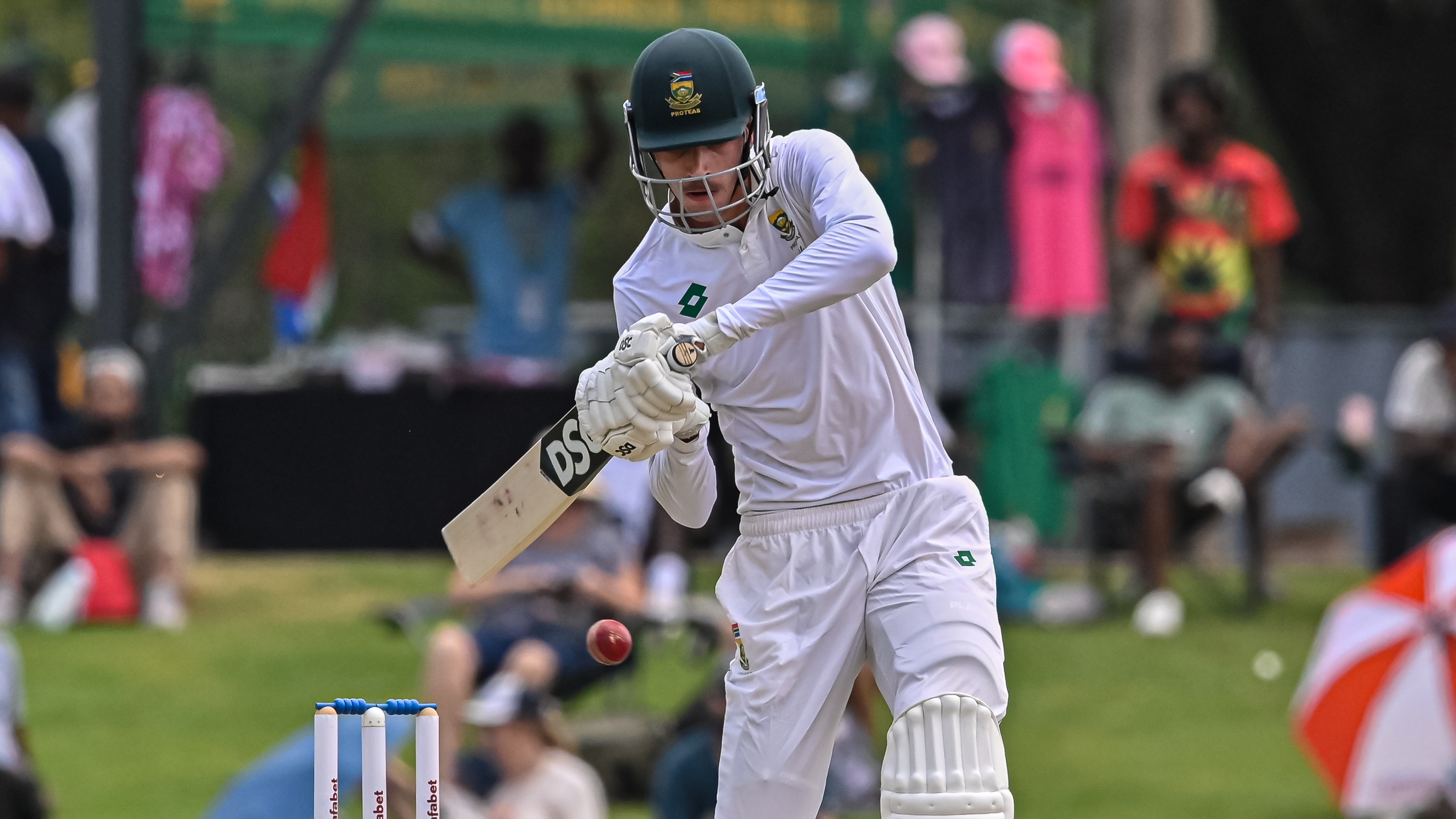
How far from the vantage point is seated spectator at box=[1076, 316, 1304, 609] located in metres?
11.0

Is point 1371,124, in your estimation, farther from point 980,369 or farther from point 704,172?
point 704,172

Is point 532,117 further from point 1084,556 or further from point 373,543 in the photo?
point 1084,556

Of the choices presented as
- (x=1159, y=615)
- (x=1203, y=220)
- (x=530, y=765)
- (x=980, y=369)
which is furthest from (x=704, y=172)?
(x=980, y=369)

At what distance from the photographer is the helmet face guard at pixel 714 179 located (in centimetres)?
421

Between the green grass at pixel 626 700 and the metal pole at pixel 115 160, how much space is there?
1.67 m

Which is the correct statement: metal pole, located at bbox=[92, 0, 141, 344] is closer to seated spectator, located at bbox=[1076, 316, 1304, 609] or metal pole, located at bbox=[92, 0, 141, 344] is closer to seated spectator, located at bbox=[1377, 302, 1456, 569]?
seated spectator, located at bbox=[1076, 316, 1304, 609]

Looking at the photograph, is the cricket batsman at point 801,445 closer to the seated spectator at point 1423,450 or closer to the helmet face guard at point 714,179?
the helmet face guard at point 714,179

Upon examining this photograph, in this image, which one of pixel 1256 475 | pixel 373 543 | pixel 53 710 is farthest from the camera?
pixel 373 543

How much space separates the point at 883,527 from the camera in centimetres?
429

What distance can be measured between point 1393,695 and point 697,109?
447cm

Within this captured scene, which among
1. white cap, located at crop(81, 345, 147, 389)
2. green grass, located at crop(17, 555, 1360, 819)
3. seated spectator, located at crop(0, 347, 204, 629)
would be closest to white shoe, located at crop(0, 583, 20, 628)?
seated spectator, located at crop(0, 347, 204, 629)

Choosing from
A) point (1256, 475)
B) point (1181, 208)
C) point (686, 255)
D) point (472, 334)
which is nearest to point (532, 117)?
point (472, 334)

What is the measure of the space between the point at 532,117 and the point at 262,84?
6.80 feet

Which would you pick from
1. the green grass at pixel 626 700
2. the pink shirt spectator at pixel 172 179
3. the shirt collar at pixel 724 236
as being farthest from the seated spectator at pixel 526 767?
the pink shirt spectator at pixel 172 179
